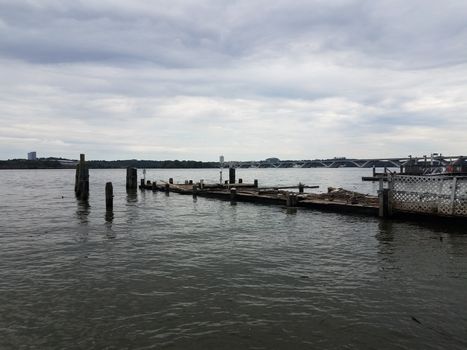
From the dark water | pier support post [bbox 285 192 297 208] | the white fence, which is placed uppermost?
the white fence

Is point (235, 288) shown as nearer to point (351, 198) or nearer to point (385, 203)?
point (385, 203)

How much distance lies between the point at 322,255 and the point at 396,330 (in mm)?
6767

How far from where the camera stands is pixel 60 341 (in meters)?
7.66

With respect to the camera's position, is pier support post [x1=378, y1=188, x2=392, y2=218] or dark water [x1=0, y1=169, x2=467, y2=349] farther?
pier support post [x1=378, y1=188, x2=392, y2=218]

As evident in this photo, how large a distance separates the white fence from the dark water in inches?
55.8

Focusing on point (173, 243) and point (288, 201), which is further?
point (288, 201)

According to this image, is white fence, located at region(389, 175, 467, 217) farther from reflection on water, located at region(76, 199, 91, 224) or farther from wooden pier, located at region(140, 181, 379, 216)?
reflection on water, located at region(76, 199, 91, 224)

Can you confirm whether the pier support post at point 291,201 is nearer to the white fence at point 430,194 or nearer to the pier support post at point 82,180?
the white fence at point 430,194

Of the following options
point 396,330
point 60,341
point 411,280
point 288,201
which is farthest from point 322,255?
point 288,201

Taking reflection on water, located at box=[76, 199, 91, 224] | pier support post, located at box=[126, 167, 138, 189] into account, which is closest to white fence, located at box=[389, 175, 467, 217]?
reflection on water, located at box=[76, 199, 91, 224]

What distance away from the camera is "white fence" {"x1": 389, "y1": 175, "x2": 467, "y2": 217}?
20875mm

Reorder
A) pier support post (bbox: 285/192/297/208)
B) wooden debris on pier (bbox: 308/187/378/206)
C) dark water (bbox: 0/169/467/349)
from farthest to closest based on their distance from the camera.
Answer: pier support post (bbox: 285/192/297/208), wooden debris on pier (bbox: 308/187/378/206), dark water (bbox: 0/169/467/349)

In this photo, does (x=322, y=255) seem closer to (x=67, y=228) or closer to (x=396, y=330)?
(x=396, y=330)

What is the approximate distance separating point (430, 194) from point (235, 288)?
612 inches
